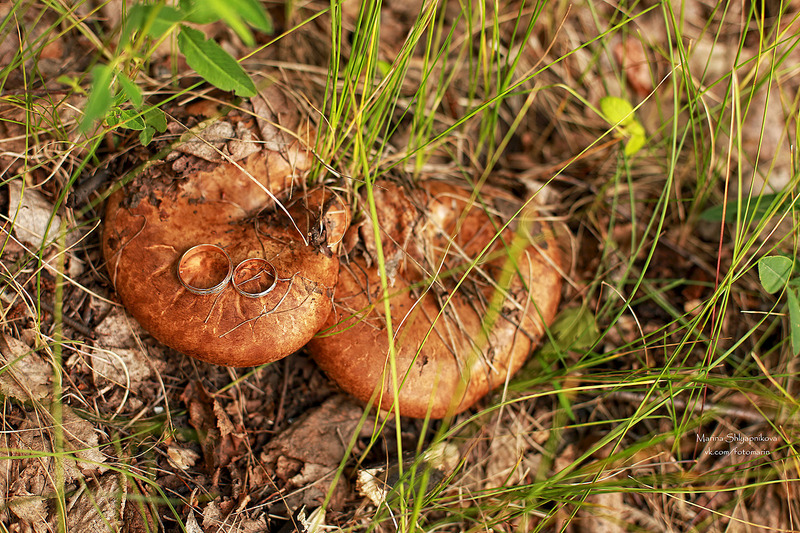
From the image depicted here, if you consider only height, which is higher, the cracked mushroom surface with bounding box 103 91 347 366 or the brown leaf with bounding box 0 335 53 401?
the cracked mushroom surface with bounding box 103 91 347 366

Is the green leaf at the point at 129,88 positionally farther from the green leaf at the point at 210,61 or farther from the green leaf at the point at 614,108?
the green leaf at the point at 614,108

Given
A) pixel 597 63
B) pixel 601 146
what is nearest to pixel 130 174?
pixel 601 146

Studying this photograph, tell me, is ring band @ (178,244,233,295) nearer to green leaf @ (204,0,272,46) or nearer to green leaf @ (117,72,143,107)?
green leaf @ (117,72,143,107)

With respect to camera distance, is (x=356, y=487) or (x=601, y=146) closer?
(x=356, y=487)

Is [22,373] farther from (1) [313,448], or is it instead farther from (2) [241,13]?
(2) [241,13]

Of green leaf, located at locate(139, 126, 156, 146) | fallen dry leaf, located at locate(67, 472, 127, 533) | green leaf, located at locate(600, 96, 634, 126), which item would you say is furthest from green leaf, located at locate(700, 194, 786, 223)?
fallen dry leaf, located at locate(67, 472, 127, 533)

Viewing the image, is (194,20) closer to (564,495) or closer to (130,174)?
(130,174)

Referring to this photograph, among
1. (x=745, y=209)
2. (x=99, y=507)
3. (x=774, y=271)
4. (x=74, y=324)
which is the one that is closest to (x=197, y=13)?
(x=74, y=324)
